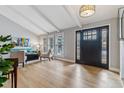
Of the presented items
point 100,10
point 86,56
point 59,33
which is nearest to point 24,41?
point 59,33

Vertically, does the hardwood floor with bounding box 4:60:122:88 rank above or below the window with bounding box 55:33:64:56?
below

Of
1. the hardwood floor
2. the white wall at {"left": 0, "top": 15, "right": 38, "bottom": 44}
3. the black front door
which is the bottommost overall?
the hardwood floor

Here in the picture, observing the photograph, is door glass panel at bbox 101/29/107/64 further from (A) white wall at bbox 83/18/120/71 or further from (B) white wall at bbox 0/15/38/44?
(B) white wall at bbox 0/15/38/44

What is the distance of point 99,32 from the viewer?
226 inches

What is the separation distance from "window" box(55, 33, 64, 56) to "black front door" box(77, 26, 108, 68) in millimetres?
1907

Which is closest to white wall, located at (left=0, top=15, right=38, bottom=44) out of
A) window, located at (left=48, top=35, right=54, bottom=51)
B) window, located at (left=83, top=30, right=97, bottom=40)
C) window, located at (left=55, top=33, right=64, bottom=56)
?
window, located at (left=48, top=35, right=54, bottom=51)

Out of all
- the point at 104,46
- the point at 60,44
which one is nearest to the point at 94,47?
the point at 104,46

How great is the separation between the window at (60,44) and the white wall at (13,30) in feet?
9.02

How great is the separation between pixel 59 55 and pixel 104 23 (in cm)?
424

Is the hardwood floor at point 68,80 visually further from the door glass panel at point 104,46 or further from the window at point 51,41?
the window at point 51,41

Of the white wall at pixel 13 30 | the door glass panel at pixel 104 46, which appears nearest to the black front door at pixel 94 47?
the door glass panel at pixel 104 46

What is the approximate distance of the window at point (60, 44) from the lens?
8.36 m

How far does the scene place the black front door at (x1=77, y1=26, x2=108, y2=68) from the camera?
5.51 meters

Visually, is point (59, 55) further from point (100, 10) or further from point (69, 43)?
point (100, 10)
